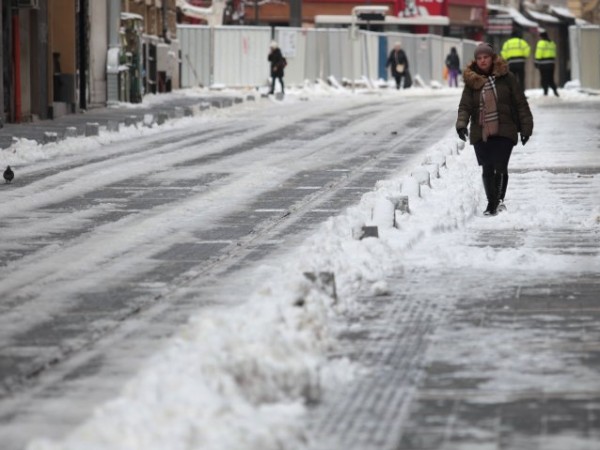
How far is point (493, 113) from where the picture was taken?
623 inches

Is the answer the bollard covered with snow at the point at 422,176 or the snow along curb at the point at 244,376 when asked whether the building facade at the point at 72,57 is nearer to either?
the bollard covered with snow at the point at 422,176

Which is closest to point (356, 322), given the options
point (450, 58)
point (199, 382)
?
point (199, 382)

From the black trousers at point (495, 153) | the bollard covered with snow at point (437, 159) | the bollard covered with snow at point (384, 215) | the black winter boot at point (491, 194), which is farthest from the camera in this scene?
the bollard covered with snow at point (437, 159)

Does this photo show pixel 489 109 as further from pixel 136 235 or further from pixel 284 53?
pixel 284 53

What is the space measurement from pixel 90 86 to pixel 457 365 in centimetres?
3508

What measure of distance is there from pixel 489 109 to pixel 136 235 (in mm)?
3606

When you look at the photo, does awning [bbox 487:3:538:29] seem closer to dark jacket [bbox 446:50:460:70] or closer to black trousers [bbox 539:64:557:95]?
dark jacket [bbox 446:50:460:70]

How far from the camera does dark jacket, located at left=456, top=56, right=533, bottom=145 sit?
15.8 meters

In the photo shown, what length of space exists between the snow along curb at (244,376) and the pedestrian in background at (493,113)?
15.7 feet

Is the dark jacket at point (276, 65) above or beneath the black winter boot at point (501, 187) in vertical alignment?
above

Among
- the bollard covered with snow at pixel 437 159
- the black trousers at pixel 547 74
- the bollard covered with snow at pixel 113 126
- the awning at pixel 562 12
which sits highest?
the awning at pixel 562 12

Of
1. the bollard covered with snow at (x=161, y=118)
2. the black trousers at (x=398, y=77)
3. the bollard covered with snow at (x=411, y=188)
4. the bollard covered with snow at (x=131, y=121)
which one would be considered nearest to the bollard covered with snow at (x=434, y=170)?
the bollard covered with snow at (x=411, y=188)

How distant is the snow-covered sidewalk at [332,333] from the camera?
6.25 metres

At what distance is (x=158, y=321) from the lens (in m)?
9.56
